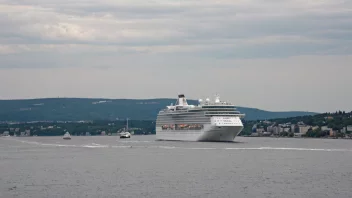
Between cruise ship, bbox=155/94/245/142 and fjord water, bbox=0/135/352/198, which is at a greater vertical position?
cruise ship, bbox=155/94/245/142

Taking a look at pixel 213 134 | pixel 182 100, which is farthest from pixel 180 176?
pixel 182 100

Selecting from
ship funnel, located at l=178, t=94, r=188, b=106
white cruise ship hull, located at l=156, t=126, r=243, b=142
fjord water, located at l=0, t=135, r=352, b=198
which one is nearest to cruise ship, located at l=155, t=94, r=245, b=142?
white cruise ship hull, located at l=156, t=126, r=243, b=142

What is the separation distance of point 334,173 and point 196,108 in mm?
62472

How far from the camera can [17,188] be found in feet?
164

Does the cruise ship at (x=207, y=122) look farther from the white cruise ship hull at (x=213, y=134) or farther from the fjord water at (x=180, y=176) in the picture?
the fjord water at (x=180, y=176)

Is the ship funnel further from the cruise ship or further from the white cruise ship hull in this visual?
the white cruise ship hull

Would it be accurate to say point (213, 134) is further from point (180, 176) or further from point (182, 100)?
point (180, 176)

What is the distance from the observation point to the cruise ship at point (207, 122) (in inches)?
4454

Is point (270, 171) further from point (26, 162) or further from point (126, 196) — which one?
point (26, 162)

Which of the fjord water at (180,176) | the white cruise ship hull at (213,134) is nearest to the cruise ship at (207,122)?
the white cruise ship hull at (213,134)

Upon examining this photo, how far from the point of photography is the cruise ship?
113125 millimetres

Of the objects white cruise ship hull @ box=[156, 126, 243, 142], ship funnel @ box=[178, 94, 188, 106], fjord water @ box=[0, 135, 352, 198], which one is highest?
ship funnel @ box=[178, 94, 188, 106]

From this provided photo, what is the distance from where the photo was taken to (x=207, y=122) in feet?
376

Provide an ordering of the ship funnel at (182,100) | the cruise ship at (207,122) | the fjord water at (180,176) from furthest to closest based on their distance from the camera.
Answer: the ship funnel at (182,100) < the cruise ship at (207,122) < the fjord water at (180,176)
